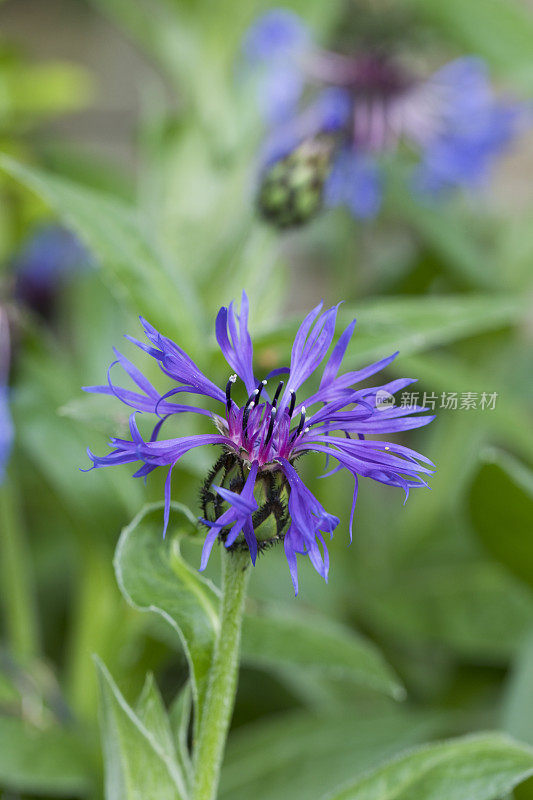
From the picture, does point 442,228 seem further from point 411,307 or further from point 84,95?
point 84,95

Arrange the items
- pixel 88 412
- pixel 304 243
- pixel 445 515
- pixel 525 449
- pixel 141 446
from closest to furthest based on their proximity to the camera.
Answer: pixel 141 446, pixel 88 412, pixel 525 449, pixel 445 515, pixel 304 243

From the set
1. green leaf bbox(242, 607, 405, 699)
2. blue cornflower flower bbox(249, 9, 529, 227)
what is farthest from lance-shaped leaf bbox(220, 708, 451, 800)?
blue cornflower flower bbox(249, 9, 529, 227)

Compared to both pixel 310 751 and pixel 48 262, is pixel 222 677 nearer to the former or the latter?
pixel 310 751

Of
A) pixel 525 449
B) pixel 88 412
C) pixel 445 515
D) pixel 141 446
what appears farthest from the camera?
pixel 445 515

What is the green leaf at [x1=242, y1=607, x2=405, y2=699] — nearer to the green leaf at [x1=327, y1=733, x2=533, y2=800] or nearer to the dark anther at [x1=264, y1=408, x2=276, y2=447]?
the green leaf at [x1=327, y1=733, x2=533, y2=800]

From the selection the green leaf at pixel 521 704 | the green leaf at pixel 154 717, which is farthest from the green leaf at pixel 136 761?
the green leaf at pixel 521 704

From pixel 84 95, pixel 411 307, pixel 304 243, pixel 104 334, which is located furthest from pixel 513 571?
pixel 84 95

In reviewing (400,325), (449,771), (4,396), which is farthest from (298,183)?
(449,771)
